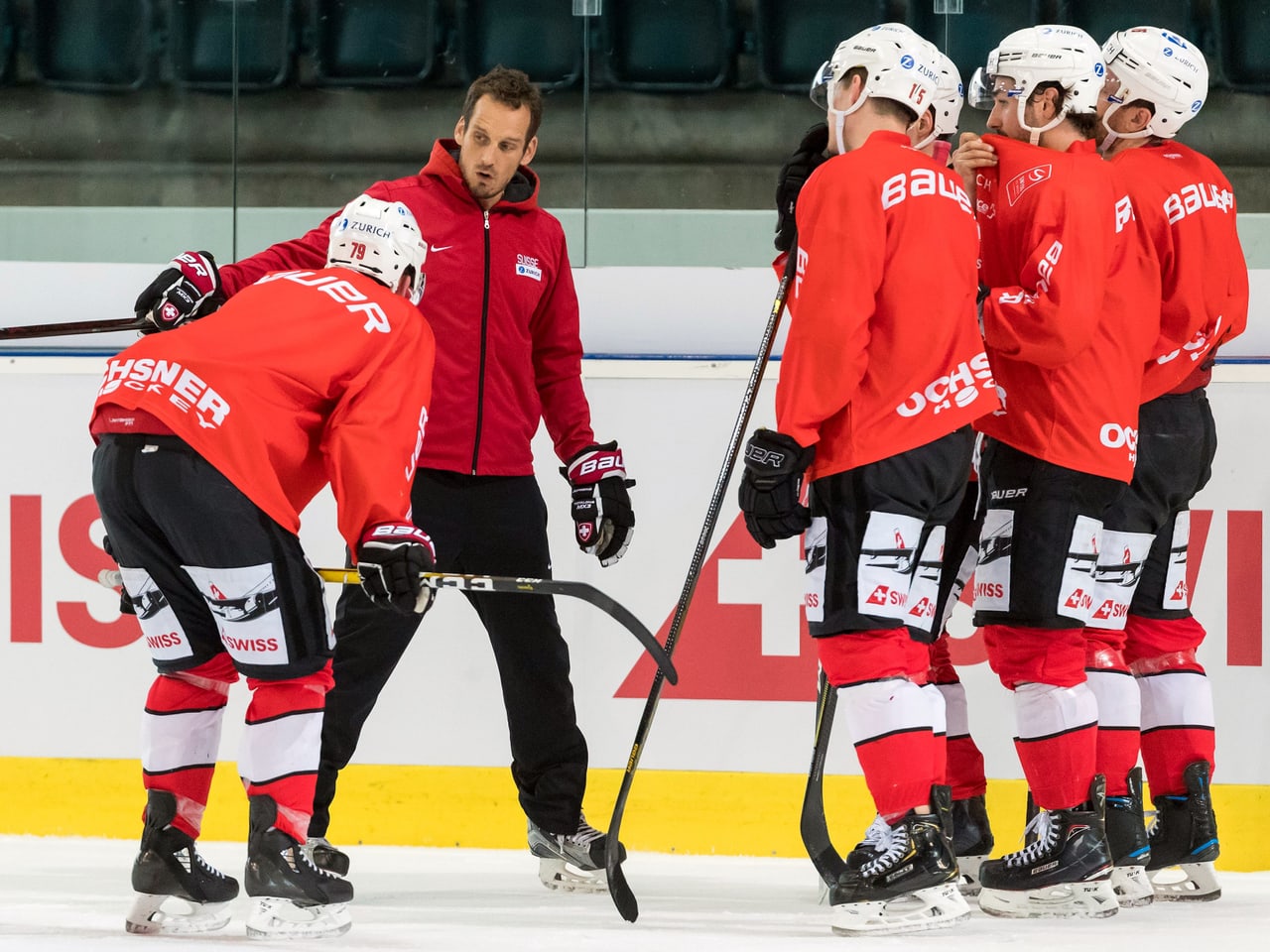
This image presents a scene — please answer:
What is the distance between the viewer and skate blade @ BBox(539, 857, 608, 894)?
3.11m

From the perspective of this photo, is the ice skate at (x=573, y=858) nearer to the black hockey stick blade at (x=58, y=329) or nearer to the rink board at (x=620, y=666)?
the rink board at (x=620, y=666)

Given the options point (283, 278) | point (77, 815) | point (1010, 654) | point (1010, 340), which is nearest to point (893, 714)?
point (1010, 654)

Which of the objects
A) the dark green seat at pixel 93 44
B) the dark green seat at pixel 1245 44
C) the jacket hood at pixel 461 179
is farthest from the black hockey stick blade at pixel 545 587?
the dark green seat at pixel 1245 44

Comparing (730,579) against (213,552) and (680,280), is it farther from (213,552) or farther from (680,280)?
(213,552)

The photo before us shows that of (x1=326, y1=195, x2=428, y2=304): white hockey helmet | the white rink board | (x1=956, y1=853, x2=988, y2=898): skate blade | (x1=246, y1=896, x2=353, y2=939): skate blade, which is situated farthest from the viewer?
the white rink board

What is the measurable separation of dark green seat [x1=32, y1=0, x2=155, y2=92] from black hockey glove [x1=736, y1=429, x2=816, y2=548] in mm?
2305

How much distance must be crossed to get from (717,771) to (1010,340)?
1.21 metres

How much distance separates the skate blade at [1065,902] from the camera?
9.11 ft

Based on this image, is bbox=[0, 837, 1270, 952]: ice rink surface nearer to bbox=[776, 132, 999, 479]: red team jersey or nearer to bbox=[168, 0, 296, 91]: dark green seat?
bbox=[776, 132, 999, 479]: red team jersey

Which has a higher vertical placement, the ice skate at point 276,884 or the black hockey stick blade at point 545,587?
the black hockey stick blade at point 545,587

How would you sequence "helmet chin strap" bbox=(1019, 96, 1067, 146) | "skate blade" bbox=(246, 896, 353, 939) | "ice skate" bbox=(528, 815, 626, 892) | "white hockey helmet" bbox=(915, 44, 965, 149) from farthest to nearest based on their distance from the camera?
"ice skate" bbox=(528, 815, 626, 892) < "helmet chin strap" bbox=(1019, 96, 1067, 146) < "white hockey helmet" bbox=(915, 44, 965, 149) < "skate blade" bbox=(246, 896, 353, 939)

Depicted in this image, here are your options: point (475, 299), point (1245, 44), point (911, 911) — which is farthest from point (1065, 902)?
point (1245, 44)

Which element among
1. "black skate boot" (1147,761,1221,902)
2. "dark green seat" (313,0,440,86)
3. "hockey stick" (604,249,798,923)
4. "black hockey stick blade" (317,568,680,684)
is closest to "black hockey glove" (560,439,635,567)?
"hockey stick" (604,249,798,923)

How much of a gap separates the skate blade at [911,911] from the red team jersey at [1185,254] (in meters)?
1.01
